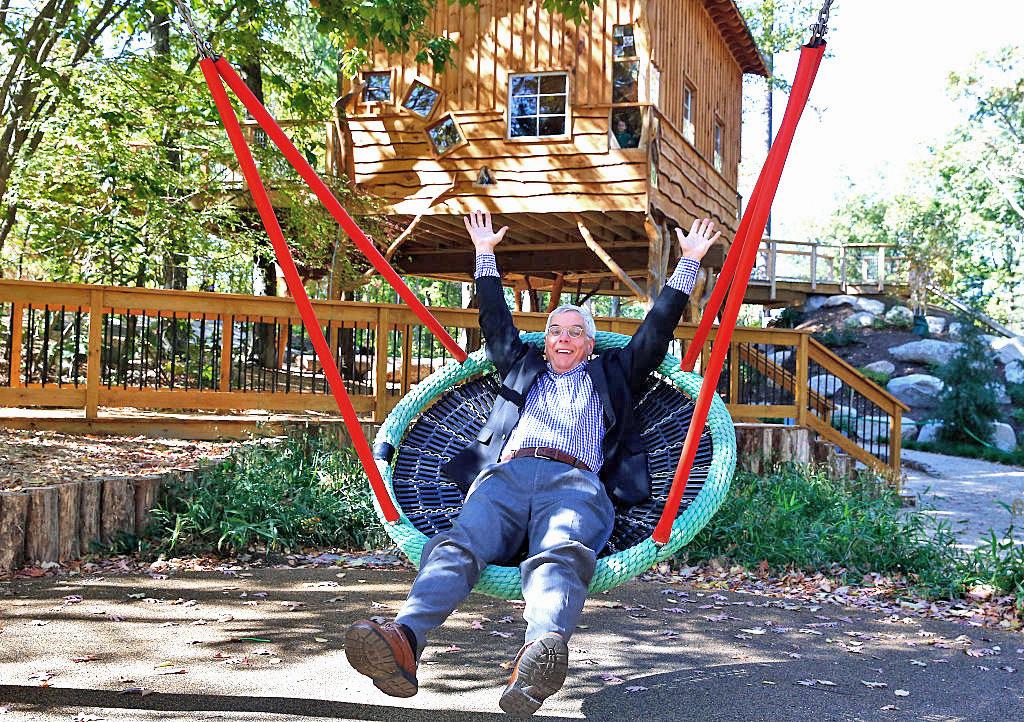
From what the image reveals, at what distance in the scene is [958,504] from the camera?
377 inches

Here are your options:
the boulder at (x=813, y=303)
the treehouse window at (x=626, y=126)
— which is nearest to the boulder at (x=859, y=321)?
the boulder at (x=813, y=303)

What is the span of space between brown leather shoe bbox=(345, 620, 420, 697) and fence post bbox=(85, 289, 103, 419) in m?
5.11

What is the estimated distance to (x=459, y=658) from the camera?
11.9 ft

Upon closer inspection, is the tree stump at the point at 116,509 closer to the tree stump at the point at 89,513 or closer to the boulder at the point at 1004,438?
the tree stump at the point at 89,513

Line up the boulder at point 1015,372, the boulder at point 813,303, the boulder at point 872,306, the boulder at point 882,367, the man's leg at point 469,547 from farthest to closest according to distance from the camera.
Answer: the boulder at point 813,303
the boulder at point 872,306
the boulder at point 882,367
the boulder at point 1015,372
the man's leg at point 469,547

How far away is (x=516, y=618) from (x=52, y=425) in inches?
162

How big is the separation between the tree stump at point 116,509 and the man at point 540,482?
246 cm

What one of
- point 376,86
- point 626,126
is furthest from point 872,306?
point 376,86

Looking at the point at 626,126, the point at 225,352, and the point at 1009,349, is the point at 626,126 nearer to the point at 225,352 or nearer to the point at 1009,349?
the point at 225,352

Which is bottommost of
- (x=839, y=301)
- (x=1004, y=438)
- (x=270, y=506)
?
(x=1004, y=438)

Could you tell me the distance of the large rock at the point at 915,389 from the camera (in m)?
16.5

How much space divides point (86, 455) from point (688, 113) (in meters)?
9.37

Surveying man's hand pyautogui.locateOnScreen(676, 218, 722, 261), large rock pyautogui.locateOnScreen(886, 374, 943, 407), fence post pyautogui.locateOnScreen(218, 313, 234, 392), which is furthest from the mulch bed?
large rock pyautogui.locateOnScreen(886, 374, 943, 407)

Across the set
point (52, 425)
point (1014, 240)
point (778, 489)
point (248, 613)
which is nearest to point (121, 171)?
point (52, 425)
